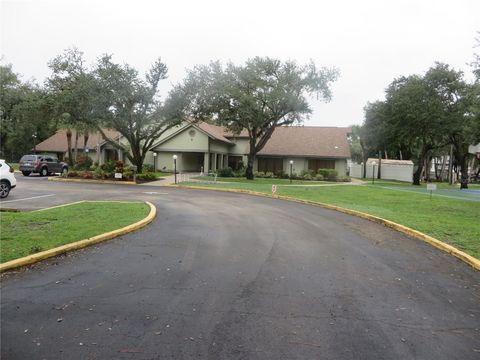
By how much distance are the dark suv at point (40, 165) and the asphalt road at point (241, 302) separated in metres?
25.0

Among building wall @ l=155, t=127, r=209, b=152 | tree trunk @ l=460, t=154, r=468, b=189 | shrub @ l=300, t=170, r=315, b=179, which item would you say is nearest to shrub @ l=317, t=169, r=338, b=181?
shrub @ l=300, t=170, r=315, b=179

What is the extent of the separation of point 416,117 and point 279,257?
30048 millimetres

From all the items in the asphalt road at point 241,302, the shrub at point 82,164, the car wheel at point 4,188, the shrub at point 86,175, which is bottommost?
the asphalt road at point 241,302

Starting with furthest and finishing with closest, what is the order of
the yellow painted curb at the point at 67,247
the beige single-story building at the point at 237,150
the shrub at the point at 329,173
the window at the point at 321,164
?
the window at the point at 321,164, the beige single-story building at the point at 237,150, the shrub at the point at 329,173, the yellow painted curb at the point at 67,247

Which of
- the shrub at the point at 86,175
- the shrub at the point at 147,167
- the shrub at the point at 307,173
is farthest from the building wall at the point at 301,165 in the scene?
the shrub at the point at 86,175

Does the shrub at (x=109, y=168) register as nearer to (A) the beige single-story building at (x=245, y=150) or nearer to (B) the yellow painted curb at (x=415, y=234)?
(A) the beige single-story building at (x=245, y=150)

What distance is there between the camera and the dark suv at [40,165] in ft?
96.8

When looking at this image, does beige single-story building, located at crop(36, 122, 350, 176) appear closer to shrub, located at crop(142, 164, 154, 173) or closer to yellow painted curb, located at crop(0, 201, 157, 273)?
shrub, located at crop(142, 164, 154, 173)

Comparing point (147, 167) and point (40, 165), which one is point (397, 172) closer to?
point (147, 167)

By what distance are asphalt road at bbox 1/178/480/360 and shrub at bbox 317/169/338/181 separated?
2929cm

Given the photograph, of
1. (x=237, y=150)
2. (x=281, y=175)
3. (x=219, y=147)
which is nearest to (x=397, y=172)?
(x=281, y=175)

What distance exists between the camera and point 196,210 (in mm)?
13078

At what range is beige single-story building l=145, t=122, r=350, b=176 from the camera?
3912 cm

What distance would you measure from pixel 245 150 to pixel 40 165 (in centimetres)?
2154
